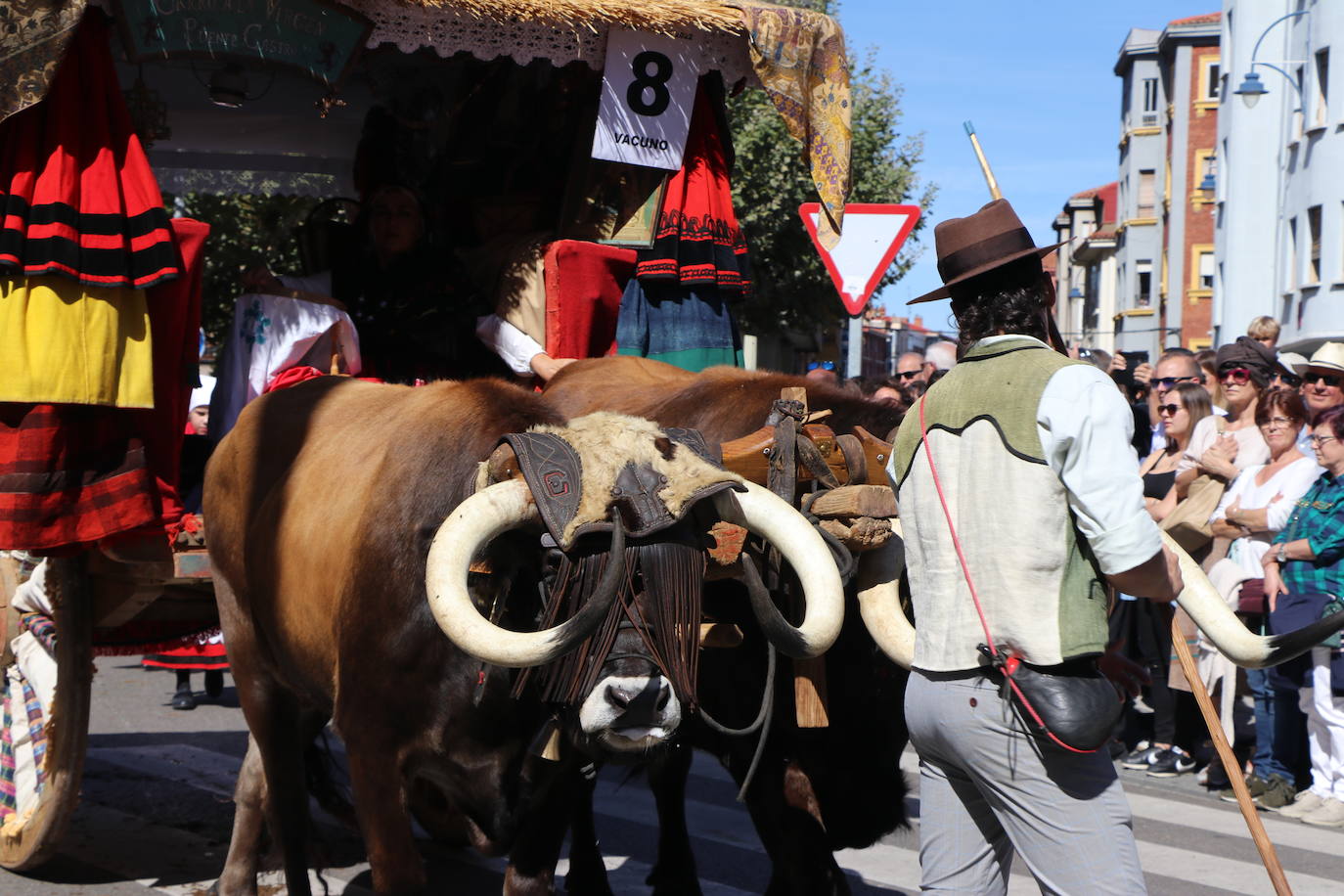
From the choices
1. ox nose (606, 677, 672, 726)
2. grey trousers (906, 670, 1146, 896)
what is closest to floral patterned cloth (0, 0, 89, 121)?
ox nose (606, 677, 672, 726)

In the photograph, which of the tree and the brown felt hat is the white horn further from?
the tree

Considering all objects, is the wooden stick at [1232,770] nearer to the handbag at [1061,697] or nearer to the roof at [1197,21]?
the handbag at [1061,697]

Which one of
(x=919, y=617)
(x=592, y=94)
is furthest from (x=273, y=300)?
(x=919, y=617)

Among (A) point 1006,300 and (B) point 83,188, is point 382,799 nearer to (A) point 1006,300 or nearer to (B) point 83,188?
(A) point 1006,300

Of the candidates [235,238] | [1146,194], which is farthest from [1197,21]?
[235,238]

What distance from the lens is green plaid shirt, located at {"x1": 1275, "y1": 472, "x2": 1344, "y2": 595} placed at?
689 centimetres

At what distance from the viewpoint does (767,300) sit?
25297mm

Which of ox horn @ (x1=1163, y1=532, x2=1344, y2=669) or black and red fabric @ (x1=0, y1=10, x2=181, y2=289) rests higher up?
black and red fabric @ (x1=0, y1=10, x2=181, y2=289)

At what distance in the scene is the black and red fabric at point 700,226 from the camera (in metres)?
5.93

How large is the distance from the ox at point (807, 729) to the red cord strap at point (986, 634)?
34.4 inches

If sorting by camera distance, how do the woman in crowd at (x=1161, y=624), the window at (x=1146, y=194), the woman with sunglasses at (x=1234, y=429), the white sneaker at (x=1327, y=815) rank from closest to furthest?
the white sneaker at (x=1327, y=815) → the woman with sunglasses at (x=1234, y=429) → the woman in crowd at (x=1161, y=624) → the window at (x=1146, y=194)

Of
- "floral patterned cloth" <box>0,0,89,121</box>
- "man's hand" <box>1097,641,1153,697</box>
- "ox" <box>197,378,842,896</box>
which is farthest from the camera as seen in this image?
"floral patterned cloth" <box>0,0,89,121</box>

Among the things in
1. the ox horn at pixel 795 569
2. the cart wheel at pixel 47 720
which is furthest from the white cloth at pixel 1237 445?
the cart wheel at pixel 47 720

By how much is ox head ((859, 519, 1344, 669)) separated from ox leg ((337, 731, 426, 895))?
1343 millimetres
